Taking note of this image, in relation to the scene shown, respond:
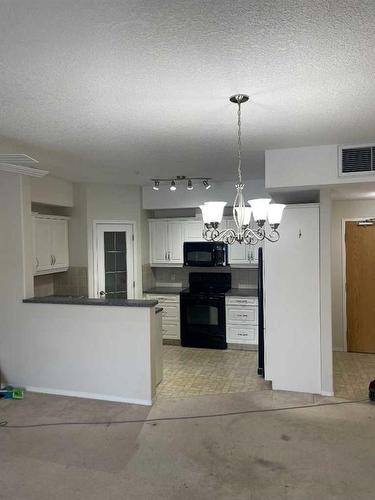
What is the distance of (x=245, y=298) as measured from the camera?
5.61 meters

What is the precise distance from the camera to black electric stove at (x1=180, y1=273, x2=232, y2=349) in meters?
5.73

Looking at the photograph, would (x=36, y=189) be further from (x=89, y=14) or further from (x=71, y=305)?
(x=89, y=14)

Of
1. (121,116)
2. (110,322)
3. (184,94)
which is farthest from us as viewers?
(110,322)

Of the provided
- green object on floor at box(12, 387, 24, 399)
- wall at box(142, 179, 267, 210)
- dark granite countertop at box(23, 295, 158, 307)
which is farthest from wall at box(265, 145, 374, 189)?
green object on floor at box(12, 387, 24, 399)

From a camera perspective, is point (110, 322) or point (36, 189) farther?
point (36, 189)

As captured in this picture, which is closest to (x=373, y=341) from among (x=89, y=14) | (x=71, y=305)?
(x=71, y=305)

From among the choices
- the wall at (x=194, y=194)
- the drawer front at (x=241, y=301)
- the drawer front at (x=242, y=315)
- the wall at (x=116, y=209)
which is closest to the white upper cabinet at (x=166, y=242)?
the wall at (x=116, y=209)

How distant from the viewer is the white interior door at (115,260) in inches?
227

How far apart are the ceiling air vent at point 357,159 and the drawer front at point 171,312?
11.0 feet

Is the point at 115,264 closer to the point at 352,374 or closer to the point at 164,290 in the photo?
the point at 164,290

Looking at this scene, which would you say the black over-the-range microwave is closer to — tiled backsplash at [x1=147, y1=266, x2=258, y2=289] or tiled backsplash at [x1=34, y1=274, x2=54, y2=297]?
tiled backsplash at [x1=147, y1=266, x2=258, y2=289]

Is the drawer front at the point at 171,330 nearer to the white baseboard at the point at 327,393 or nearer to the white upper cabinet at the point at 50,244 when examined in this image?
the white upper cabinet at the point at 50,244

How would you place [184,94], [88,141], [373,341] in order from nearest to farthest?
[184,94], [88,141], [373,341]

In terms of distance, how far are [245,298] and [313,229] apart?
6.38ft
